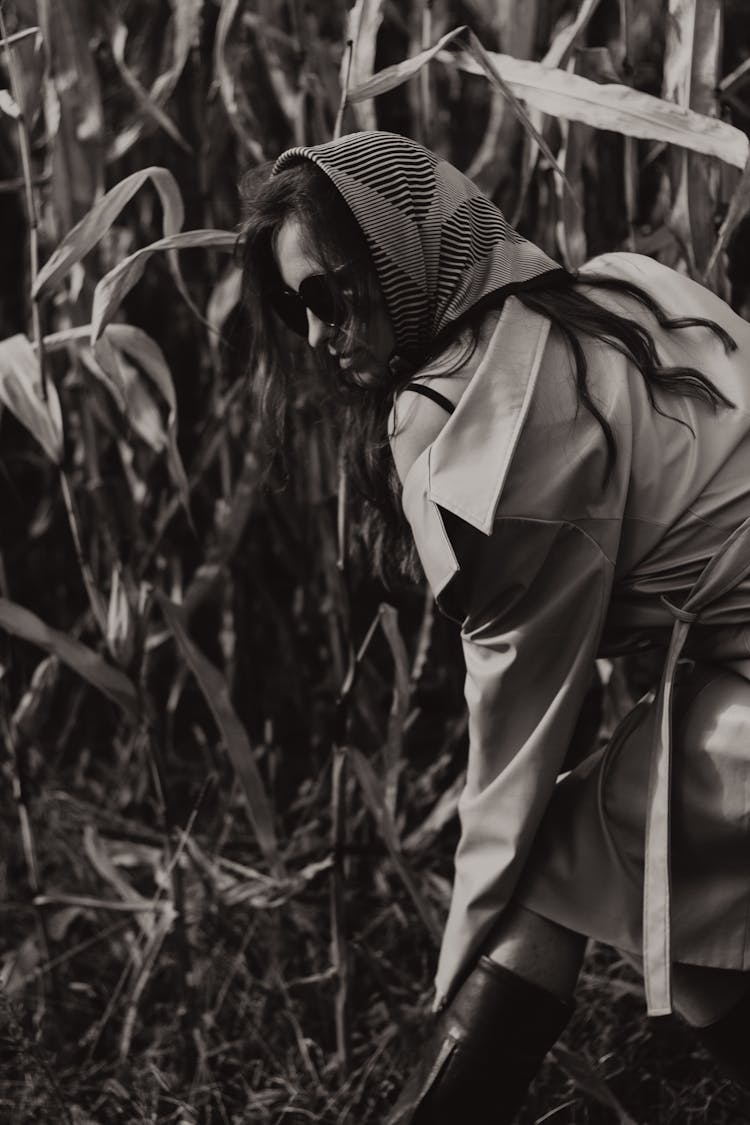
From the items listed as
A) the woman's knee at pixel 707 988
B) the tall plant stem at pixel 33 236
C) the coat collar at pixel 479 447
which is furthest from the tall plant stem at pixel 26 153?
the woman's knee at pixel 707 988

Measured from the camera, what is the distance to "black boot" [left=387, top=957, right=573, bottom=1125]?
100 centimetres

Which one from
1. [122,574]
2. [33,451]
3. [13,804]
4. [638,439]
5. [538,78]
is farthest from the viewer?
[33,451]

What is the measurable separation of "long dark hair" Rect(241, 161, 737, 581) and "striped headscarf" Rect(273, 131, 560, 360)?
0.05 ft

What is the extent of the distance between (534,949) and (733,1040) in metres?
0.17

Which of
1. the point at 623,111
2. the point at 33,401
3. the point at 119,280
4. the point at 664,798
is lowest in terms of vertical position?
the point at 664,798

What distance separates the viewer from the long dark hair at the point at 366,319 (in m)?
0.96

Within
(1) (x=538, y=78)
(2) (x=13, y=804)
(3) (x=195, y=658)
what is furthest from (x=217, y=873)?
(1) (x=538, y=78)

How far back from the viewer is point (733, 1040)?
1.04m

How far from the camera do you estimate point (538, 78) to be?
111 centimetres

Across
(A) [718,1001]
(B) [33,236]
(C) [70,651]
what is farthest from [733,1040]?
(B) [33,236]

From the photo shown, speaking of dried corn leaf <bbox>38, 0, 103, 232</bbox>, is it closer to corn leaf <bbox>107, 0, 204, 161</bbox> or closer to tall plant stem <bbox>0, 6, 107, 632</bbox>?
corn leaf <bbox>107, 0, 204, 161</bbox>

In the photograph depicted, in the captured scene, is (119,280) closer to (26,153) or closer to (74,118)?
(26,153)

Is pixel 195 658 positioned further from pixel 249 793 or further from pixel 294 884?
pixel 294 884

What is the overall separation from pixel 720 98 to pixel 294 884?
806mm
